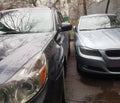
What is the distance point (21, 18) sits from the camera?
459 cm

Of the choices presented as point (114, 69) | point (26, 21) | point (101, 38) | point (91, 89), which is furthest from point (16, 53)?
point (101, 38)

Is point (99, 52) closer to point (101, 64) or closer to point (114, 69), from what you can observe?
point (101, 64)

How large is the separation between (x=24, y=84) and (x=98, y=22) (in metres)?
5.67

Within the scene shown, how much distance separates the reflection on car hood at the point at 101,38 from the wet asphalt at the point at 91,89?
0.75 meters

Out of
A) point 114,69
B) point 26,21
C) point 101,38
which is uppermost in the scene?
point 26,21

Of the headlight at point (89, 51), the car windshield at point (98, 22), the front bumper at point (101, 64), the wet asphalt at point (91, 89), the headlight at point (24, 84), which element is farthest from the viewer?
the car windshield at point (98, 22)

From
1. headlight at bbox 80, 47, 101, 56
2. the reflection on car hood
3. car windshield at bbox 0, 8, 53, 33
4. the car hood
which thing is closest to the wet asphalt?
headlight at bbox 80, 47, 101, 56

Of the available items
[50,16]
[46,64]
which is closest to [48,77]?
[46,64]

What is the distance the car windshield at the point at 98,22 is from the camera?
717 centimetres

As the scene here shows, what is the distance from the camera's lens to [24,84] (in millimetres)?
2129

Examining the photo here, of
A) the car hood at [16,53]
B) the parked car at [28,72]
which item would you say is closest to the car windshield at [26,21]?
the parked car at [28,72]

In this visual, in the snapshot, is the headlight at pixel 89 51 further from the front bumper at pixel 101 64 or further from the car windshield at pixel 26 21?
the car windshield at pixel 26 21

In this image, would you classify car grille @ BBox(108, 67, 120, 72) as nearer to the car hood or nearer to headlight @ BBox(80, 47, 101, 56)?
headlight @ BBox(80, 47, 101, 56)

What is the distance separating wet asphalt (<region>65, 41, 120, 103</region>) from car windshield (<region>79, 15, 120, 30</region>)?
1.63 m
